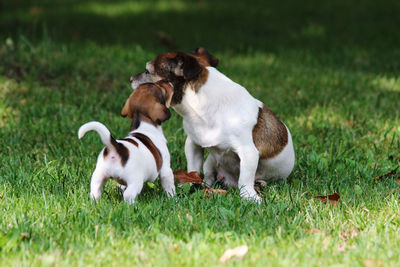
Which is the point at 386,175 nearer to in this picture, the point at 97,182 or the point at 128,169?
the point at 128,169

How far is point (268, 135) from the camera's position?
180 inches

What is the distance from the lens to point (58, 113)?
651cm

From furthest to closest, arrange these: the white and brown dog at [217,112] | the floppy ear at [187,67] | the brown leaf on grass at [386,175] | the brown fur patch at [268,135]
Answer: the brown leaf on grass at [386,175]
the brown fur patch at [268,135]
the white and brown dog at [217,112]
the floppy ear at [187,67]

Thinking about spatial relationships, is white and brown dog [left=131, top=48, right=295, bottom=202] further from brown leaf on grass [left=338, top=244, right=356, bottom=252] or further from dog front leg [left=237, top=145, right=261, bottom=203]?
brown leaf on grass [left=338, top=244, right=356, bottom=252]

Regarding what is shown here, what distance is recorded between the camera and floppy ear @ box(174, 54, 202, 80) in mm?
4234

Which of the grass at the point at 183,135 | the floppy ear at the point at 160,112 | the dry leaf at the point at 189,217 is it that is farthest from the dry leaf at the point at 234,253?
the floppy ear at the point at 160,112

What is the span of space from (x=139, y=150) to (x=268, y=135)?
1183 mm

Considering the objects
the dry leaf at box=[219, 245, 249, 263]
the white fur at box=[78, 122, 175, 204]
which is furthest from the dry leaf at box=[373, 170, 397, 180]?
the dry leaf at box=[219, 245, 249, 263]

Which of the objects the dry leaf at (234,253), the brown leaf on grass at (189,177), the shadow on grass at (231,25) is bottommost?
the shadow on grass at (231,25)

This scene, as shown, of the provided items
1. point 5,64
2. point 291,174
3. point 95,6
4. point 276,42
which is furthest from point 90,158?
point 95,6

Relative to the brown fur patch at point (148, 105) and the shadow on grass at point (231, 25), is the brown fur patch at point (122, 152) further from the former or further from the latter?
the shadow on grass at point (231, 25)

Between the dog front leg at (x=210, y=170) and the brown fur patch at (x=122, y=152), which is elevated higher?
the brown fur patch at (x=122, y=152)

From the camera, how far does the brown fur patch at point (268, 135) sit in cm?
452

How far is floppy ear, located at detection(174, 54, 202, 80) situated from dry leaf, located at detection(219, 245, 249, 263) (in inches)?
60.2
